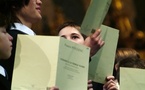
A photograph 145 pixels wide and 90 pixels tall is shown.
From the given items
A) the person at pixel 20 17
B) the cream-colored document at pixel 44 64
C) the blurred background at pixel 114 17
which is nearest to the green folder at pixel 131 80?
the cream-colored document at pixel 44 64

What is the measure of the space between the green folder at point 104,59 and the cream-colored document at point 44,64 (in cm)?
24

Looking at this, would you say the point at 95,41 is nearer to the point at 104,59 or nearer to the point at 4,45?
the point at 104,59

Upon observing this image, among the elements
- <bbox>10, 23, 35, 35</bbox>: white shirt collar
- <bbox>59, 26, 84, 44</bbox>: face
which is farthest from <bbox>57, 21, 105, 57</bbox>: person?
<bbox>10, 23, 35, 35</bbox>: white shirt collar

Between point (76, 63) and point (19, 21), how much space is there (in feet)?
1.27

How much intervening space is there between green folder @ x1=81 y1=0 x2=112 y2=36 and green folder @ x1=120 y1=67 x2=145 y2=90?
0.70 ft

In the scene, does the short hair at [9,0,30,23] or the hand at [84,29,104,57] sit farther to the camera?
the hand at [84,29,104,57]

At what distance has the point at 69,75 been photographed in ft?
5.19

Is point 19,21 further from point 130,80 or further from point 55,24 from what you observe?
point 55,24

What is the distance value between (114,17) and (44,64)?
3.96 meters

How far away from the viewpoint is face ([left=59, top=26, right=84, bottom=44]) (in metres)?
2.06

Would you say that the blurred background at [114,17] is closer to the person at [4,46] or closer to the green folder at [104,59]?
the green folder at [104,59]

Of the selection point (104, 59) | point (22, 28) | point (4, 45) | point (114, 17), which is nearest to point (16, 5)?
point (22, 28)

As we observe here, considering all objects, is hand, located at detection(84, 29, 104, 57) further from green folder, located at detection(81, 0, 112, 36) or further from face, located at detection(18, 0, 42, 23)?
face, located at detection(18, 0, 42, 23)

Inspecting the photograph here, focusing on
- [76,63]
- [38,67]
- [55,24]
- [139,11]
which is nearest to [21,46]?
[38,67]
